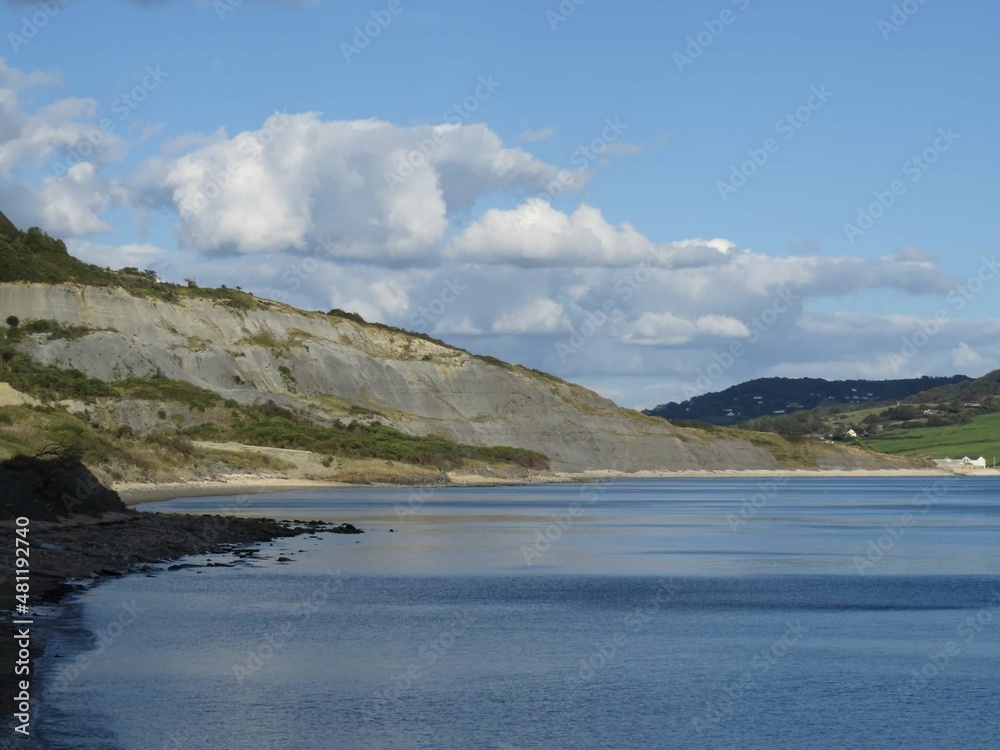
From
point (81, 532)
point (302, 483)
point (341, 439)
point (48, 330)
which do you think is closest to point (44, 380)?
point (48, 330)

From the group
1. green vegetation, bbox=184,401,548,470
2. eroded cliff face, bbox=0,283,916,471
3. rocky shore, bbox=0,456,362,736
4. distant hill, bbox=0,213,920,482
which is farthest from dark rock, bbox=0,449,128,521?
eroded cliff face, bbox=0,283,916,471

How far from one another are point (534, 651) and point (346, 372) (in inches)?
5090

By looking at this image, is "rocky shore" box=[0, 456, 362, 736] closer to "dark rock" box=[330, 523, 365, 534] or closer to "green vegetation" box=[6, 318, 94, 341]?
"dark rock" box=[330, 523, 365, 534]

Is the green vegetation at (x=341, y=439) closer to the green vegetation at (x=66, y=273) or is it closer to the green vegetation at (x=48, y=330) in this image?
the green vegetation at (x=48, y=330)

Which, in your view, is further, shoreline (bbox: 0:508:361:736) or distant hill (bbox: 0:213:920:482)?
distant hill (bbox: 0:213:920:482)

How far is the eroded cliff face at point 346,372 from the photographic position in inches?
5103

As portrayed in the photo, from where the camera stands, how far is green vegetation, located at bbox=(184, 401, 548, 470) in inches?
4683

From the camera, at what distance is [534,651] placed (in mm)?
26266

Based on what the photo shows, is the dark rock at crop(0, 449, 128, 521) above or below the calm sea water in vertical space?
above

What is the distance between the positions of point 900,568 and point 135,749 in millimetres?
34584

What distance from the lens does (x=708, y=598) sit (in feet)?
117

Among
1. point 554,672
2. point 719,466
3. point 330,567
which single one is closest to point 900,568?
point 330,567

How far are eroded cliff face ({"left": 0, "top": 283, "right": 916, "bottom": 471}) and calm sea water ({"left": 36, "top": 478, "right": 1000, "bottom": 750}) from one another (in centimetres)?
8493

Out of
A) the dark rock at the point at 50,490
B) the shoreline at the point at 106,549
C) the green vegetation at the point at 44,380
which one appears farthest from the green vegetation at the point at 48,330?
the dark rock at the point at 50,490
